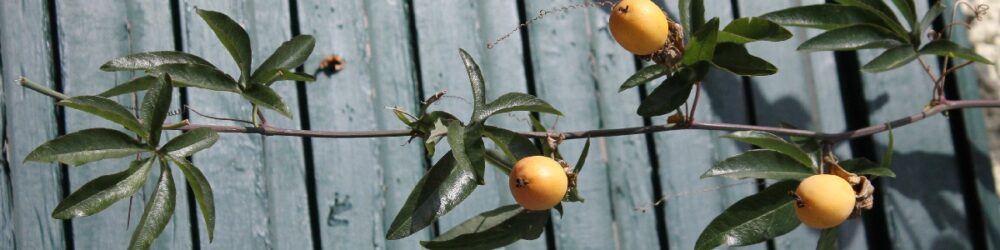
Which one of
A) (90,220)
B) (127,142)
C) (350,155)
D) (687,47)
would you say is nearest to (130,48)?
(90,220)

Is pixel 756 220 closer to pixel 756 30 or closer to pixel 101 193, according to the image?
pixel 756 30

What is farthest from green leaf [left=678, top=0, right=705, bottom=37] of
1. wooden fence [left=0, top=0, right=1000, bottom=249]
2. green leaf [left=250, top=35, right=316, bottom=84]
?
wooden fence [left=0, top=0, right=1000, bottom=249]

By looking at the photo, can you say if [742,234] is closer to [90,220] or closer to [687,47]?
[687,47]

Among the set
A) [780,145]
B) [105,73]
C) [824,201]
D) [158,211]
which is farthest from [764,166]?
[105,73]

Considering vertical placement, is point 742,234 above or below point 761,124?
below

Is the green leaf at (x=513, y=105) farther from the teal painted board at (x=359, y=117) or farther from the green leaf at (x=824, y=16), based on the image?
the teal painted board at (x=359, y=117)

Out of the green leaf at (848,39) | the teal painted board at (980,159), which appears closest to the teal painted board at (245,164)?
the green leaf at (848,39)
